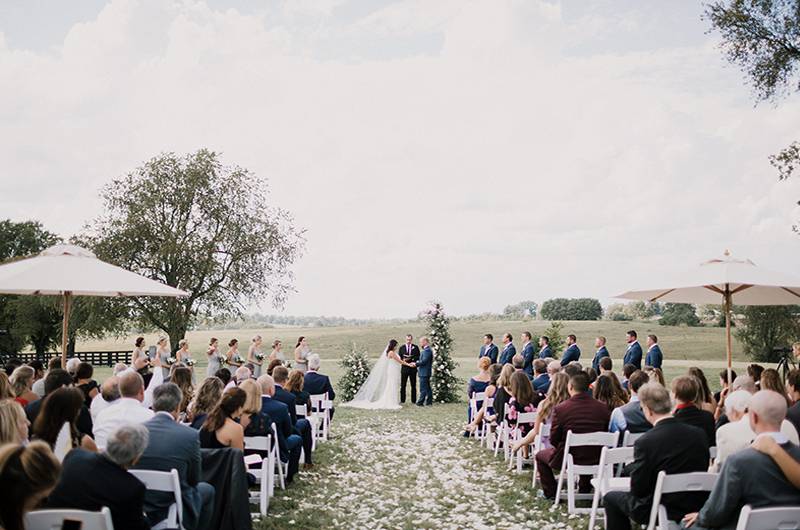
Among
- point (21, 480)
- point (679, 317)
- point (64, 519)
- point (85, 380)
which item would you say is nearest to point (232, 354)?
point (85, 380)

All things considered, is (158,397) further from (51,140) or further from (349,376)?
(51,140)

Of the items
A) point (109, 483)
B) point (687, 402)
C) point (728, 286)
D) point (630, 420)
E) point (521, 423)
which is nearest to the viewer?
point (109, 483)

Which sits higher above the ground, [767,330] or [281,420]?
[767,330]

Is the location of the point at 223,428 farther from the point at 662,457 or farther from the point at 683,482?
the point at 683,482

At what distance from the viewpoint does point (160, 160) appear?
30281 mm

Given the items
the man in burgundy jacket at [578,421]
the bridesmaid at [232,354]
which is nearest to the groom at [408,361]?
→ the bridesmaid at [232,354]

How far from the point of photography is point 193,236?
30.3 meters

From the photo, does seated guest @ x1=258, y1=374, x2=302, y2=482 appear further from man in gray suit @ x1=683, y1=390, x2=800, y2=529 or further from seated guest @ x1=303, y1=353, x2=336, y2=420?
man in gray suit @ x1=683, y1=390, x2=800, y2=529

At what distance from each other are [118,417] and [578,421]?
15.8 feet

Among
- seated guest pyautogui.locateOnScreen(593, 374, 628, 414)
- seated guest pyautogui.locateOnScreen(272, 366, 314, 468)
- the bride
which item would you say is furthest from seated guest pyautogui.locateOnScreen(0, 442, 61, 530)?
the bride

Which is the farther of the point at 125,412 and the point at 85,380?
the point at 85,380

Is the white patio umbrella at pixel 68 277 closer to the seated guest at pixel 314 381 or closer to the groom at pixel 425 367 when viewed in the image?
the seated guest at pixel 314 381

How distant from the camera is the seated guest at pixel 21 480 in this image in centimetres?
299

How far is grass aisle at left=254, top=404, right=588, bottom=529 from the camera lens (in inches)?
262
